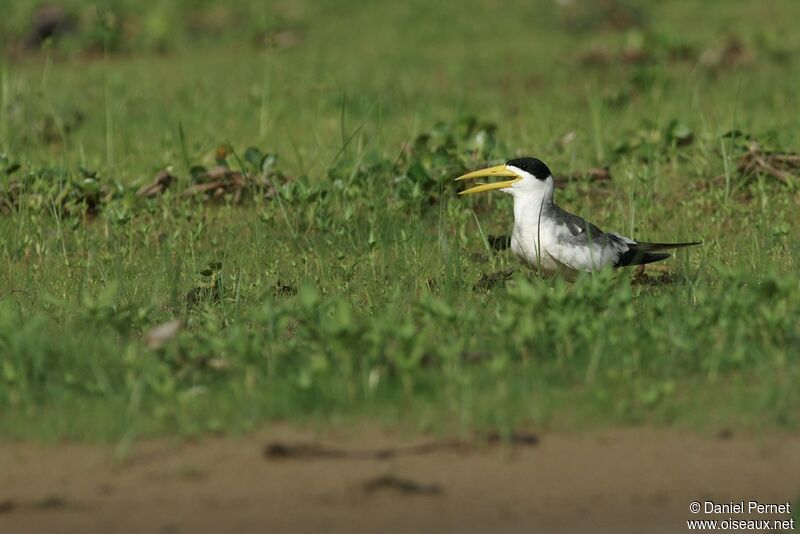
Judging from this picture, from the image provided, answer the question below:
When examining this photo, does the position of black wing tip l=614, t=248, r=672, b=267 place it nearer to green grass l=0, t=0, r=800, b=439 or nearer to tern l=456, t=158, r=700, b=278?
tern l=456, t=158, r=700, b=278

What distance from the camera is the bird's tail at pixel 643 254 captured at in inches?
258

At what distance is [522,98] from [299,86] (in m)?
1.73

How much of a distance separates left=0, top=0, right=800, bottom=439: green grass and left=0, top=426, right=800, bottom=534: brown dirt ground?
14cm

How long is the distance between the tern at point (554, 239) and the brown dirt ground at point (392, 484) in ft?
6.40

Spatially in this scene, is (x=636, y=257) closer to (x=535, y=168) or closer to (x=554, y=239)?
(x=554, y=239)

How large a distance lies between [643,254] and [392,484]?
2.78 m

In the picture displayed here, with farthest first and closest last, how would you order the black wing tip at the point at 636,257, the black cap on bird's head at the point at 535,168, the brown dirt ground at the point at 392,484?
the black cap on bird's head at the point at 535,168 < the black wing tip at the point at 636,257 < the brown dirt ground at the point at 392,484

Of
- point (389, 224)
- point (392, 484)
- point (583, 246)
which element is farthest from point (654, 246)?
point (392, 484)

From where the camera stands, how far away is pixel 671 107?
31.4 feet

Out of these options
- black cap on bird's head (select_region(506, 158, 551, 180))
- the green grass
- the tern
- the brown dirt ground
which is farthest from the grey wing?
the brown dirt ground

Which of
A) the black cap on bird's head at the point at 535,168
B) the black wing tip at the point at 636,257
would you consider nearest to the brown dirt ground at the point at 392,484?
the black wing tip at the point at 636,257

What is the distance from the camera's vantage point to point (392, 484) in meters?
4.20

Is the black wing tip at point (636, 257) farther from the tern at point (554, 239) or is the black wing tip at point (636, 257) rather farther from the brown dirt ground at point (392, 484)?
the brown dirt ground at point (392, 484)

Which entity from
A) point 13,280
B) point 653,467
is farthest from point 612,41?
point 653,467
